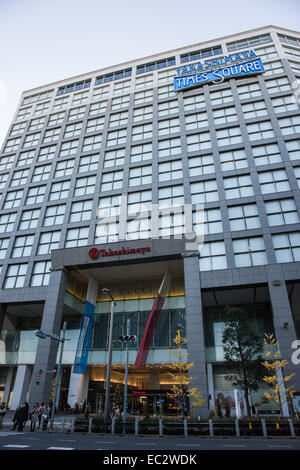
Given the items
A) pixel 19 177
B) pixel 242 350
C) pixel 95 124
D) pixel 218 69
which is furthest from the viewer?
pixel 95 124

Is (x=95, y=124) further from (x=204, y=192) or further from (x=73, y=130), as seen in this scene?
(x=204, y=192)

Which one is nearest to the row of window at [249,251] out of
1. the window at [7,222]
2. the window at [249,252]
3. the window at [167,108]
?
the window at [249,252]

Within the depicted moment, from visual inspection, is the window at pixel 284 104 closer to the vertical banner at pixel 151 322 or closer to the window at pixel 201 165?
the window at pixel 201 165

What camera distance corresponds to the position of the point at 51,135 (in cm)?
5250

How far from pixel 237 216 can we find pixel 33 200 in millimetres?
29251

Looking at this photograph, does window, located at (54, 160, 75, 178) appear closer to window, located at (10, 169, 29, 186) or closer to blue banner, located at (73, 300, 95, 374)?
window, located at (10, 169, 29, 186)

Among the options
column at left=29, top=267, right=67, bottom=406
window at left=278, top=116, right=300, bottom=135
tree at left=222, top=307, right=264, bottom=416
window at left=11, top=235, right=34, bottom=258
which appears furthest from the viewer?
window at left=11, top=235, right=34, bottom=258

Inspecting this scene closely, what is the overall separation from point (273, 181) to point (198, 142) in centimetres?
1211

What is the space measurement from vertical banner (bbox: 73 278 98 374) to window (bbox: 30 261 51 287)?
5459 millimetres

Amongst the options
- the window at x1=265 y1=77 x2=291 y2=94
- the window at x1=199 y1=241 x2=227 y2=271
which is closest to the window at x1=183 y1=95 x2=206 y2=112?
the window at x1=265 y1=77 x2=291 y2=94

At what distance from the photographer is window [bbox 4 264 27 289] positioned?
123 ft

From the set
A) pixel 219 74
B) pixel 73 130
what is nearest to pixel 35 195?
pixel 73 130

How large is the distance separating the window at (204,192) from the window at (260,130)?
8.87m

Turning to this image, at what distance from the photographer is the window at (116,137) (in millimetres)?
46625
